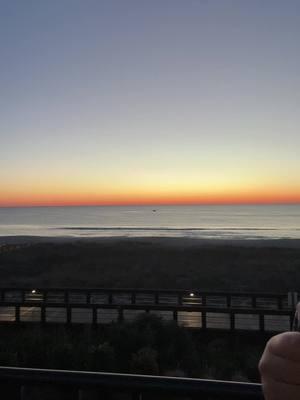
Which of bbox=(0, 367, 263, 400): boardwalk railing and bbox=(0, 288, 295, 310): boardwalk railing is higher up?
bbox=(0, 367, 263, 400): boardwalk railing

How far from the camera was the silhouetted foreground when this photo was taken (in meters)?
21.4

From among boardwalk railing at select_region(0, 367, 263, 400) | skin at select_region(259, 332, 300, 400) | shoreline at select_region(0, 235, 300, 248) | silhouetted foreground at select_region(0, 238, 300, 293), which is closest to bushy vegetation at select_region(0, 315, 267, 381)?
boardwalk railing at select_region(0, 367, 263, 400)

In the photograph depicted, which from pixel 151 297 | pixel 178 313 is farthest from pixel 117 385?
pixel 151 297

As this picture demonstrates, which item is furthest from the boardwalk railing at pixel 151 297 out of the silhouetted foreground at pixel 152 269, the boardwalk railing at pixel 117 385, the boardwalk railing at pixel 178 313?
the boardwalk railing at pixel 117 385

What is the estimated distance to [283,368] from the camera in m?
1.46

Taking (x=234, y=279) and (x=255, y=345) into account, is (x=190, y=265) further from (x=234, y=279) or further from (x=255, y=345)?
(x=255, y=345)

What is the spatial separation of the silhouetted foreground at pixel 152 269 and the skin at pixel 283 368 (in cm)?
1855

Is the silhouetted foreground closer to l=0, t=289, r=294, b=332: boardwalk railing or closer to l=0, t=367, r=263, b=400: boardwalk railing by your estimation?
l=0, t=289, r=294, b=332: boardwalk railing

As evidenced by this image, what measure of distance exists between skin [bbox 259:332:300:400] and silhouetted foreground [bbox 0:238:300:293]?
A: 60.9ft

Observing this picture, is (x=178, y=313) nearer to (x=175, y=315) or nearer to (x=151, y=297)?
(x=175, y=315)

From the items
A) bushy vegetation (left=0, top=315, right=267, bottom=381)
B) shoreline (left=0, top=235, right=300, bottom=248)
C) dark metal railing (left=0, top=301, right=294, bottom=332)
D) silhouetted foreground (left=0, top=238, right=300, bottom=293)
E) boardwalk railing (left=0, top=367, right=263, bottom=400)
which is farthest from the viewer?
shoreline (left=0, top=235, right=300, bottom=248)

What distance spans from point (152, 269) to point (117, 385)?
78.6ft

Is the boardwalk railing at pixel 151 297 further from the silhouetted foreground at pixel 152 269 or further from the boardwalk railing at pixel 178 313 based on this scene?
the silhouetted foreground at pixel 152 269

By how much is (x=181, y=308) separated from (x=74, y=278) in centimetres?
1448
